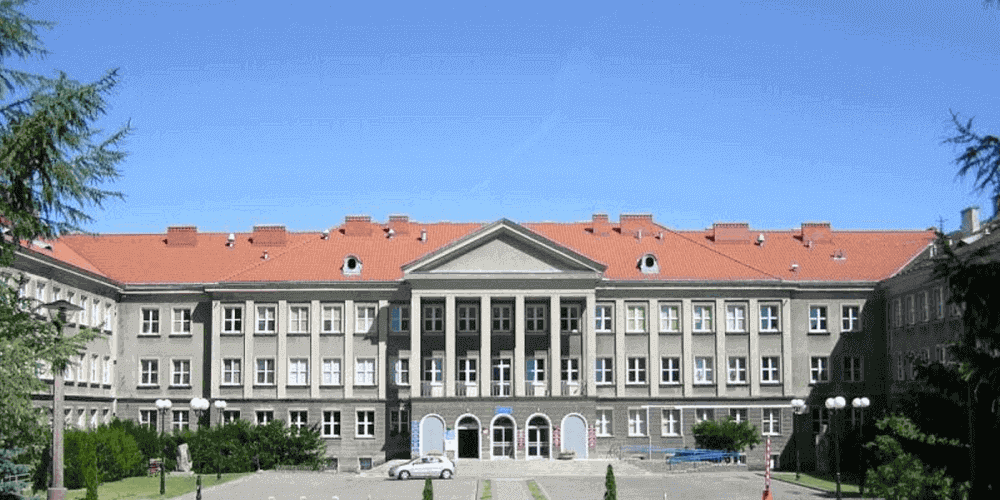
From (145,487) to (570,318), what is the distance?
2693 centimetres

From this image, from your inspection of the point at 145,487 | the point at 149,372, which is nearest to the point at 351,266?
the point at 149,372

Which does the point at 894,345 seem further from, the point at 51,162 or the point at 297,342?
the point at 51,162

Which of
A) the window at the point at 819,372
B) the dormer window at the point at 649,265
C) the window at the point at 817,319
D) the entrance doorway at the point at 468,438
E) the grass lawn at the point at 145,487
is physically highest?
the dormer window at the point at 649,265

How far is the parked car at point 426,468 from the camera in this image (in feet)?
193

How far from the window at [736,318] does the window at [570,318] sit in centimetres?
842

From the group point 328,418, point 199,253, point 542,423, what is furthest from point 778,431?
point 199,253

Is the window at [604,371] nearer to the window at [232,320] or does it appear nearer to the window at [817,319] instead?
the window at [817,319]

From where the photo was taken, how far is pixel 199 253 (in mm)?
78188

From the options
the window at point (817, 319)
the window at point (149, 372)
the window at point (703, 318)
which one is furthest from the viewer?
the window at point (149, 372)

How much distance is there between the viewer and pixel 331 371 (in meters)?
72.8

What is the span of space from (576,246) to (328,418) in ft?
56.3

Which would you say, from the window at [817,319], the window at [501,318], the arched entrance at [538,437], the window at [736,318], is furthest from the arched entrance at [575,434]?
the window at [817,319]

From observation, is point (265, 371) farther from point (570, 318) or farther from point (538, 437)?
point (570, 318)

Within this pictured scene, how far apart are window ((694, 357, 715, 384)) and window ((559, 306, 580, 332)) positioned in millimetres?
7008
